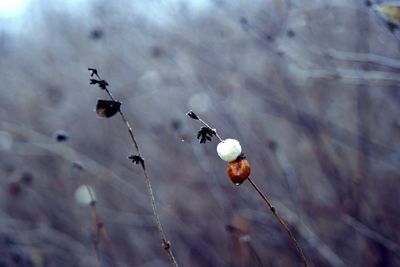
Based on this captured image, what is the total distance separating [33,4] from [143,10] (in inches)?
118

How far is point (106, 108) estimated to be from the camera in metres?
1.04

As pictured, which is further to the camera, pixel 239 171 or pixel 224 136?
pixel 224 136

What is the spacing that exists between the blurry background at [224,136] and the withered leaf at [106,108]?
0.61 meters

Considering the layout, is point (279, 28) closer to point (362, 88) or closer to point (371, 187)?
point (362, 88)

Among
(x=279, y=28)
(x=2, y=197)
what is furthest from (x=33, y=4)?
(x=279, y=28)

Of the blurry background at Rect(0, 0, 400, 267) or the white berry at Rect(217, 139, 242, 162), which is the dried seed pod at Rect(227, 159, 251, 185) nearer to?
the white berry at Rect(217, 139, 242, 162)

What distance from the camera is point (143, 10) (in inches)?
119

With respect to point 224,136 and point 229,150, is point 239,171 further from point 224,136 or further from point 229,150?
point 224,136

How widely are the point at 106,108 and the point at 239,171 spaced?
34cm

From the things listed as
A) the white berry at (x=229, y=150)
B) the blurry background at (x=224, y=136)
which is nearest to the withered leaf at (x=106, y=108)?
the white berry at (x=229, y=150)

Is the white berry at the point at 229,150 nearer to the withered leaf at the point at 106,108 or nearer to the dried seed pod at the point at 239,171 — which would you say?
the dried seed pod at the point at 239,171

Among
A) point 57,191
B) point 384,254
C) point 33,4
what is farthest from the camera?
point 33,4

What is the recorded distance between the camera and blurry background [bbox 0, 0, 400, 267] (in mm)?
2320

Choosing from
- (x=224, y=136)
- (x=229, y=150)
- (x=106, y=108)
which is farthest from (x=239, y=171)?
(x=224, y=136)
